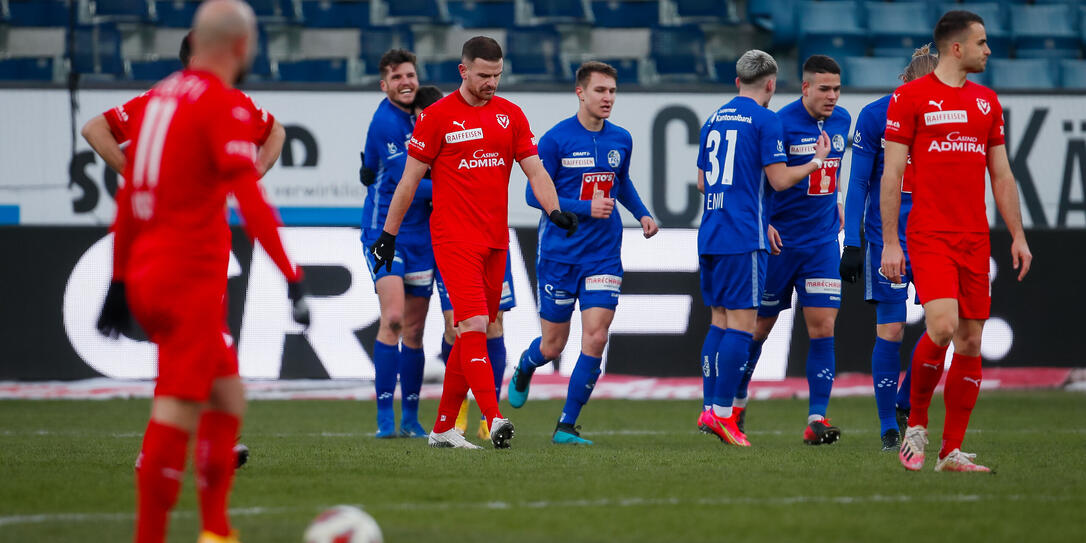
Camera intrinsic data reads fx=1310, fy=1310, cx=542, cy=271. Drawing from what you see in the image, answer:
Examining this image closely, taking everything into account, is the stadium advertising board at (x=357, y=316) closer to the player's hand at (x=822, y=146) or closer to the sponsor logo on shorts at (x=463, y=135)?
the player's hand at (x=822, y=146)

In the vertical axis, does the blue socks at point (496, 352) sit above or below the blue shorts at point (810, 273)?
below

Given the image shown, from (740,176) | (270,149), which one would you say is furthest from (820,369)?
(270,149)

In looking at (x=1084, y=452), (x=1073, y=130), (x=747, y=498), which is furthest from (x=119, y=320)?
(x=1073, y=130)

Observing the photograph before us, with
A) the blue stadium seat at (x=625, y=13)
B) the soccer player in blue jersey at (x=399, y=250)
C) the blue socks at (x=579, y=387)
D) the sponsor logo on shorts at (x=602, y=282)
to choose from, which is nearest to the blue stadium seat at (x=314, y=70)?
the blue stadium seat at (x=625, y=13)

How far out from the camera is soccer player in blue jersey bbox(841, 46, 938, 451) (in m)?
7.04

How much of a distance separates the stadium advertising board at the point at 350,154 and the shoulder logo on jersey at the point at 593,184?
5.21 meters

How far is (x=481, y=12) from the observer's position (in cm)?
1625

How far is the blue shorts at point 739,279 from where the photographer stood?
7430 mm

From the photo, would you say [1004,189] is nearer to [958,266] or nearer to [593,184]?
[958,266]

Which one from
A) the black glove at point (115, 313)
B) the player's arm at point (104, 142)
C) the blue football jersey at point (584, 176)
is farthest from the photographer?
the blue football jersey at point (584, 176)

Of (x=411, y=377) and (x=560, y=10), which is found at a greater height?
(x=560, y=10)

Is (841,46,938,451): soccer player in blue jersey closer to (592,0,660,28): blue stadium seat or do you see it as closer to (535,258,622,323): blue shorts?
(535,258,622,323): blue shorts

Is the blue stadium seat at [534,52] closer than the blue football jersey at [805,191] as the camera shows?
No

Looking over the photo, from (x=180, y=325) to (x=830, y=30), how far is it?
532 inches
